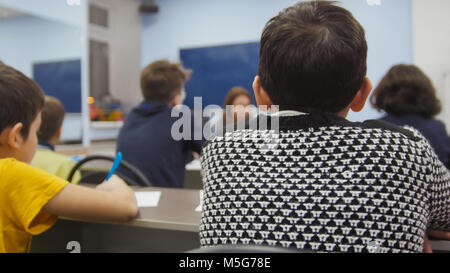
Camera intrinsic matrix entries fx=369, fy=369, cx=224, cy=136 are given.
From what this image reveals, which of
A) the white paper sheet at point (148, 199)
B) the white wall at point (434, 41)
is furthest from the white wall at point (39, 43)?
the white wall at point (434, 41)

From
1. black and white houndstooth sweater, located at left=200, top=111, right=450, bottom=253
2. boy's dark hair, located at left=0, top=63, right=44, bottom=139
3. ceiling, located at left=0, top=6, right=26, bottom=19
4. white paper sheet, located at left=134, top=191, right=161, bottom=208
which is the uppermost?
ceiling, located at left=0, top=6, right=26, bottom=19

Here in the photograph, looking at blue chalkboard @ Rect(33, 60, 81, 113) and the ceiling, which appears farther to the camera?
blue chalkboard @ Rect(33, 60, 81, 113)

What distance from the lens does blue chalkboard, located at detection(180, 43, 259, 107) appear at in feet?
14.3

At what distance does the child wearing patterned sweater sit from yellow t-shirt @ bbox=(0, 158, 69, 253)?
37 centimetres

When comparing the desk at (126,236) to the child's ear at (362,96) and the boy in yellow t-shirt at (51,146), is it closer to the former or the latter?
the boy in yellow t-shirt at (51,146)

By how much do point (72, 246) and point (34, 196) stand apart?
0.37 metres

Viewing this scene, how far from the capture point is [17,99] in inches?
35.7

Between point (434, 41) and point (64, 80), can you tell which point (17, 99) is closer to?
point (64, 80)

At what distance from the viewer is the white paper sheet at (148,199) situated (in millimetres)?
964

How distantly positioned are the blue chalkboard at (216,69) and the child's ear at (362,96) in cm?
364

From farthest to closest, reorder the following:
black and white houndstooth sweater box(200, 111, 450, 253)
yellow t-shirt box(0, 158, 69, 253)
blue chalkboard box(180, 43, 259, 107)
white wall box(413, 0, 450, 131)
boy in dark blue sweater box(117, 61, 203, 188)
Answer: blue chalkboard box(180, 43, 259, 107)
white wall box(413, 0, 450, 131)
boy in dark blue sweater box(117, 61, 203, 188)
yellow t-shirt box(0, 158, 69, 253)
black and white houndstooth sweater box(200, 111, 450, 253)

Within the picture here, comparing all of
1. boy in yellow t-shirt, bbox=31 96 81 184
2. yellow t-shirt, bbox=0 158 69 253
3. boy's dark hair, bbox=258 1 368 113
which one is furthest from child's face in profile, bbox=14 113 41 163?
boy's dark hair, bbox=258 1 368 113

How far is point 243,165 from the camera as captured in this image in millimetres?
614

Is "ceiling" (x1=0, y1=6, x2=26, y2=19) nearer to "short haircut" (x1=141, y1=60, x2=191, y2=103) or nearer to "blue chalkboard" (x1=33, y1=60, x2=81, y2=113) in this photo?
"blue chalkboard" (x1=33, y1=60, x2=81, y2=113)
